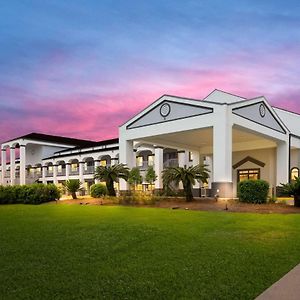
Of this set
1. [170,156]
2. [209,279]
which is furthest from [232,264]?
[170,156]

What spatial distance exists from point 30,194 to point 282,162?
20946 millimetres

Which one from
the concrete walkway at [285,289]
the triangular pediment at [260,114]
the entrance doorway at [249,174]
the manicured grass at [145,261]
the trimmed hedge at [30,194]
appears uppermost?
the triangular pediment at [260,114]

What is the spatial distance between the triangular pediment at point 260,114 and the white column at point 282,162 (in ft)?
4.93

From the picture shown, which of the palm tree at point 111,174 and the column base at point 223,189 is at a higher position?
the palm tree at point 111,174

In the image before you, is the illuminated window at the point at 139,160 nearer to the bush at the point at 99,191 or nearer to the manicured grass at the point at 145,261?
the bush at the point at 99,191

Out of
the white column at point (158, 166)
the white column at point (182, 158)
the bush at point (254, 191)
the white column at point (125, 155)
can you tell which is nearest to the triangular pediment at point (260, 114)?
the bush at point (254, 191)

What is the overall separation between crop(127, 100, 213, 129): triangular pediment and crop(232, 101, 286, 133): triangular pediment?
2541mm

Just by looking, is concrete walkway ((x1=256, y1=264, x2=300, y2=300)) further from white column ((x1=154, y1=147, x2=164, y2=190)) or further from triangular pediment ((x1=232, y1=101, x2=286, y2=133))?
white column ((x1=154, y1=147, x2=164, y2=190))

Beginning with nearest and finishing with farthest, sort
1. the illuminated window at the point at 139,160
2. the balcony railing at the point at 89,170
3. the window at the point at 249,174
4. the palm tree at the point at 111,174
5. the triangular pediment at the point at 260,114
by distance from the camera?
the triangular pediment at the point at 260,114 → the palm tree at the point at 111,174 → the window at the point at 249,174 → the illuminated window at the point at 139,160 → the balcony railing at the point at 89,170

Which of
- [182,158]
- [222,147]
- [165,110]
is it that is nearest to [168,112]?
[165,110]

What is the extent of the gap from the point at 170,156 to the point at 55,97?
1821 cm

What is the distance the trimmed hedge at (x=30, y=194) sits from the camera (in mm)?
28223

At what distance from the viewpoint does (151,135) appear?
90.4 feet

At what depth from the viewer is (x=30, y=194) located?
2864 centimetres
